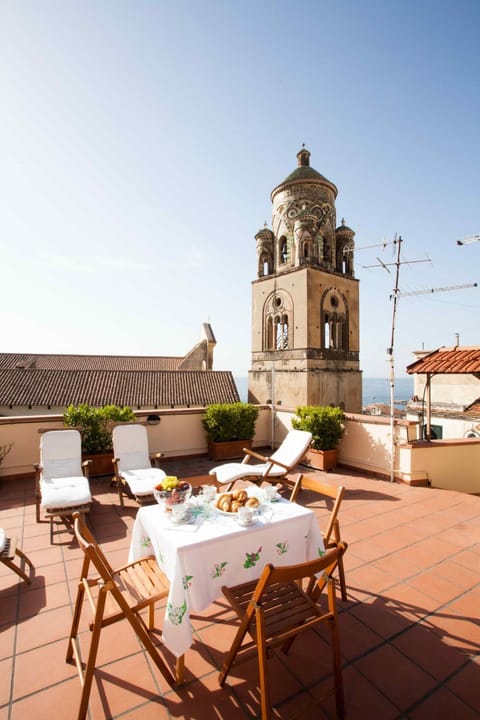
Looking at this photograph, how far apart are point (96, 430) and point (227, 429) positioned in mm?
2812

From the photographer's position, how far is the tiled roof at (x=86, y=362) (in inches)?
1122

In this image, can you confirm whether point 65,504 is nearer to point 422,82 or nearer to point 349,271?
point 422,82

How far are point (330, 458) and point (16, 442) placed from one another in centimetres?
618

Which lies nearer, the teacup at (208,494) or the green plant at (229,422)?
the teacup at (208,494)

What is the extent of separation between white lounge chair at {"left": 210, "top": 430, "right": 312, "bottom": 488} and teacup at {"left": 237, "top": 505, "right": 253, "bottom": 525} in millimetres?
2283

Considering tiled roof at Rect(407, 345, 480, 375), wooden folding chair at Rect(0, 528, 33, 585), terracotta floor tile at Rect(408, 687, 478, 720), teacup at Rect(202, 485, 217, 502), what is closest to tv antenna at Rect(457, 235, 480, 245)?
tiled roof at Rect(407, 345, 480, 375)

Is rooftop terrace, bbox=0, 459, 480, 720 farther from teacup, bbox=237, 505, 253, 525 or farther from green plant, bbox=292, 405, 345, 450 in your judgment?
green plant, bbox=292, 405, 345, 450

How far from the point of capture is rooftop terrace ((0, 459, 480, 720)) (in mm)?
2023

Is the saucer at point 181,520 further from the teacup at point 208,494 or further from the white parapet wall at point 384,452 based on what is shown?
the white parapet wall at point 384,452

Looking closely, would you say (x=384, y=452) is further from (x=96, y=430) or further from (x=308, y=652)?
(x=96, y=430)

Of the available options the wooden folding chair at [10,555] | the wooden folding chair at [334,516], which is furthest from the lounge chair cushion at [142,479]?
the wooden folding chair at [334,516]

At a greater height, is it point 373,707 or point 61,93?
point 61,93

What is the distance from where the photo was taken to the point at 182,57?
5.90 meters

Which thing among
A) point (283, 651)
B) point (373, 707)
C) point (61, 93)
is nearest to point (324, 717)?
point (373, 707)
